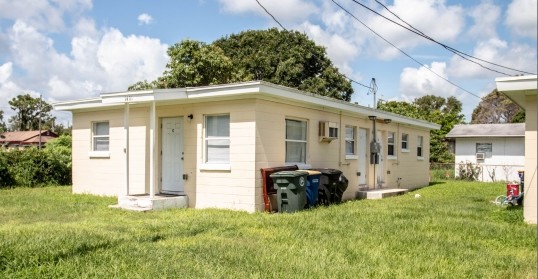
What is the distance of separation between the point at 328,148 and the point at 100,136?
7.02 metres

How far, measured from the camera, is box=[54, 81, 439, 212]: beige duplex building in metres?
10.7

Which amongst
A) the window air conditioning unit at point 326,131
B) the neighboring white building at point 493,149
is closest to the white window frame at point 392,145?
the window air conditioning unit at point 326,131

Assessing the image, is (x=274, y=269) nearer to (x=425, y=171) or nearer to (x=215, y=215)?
(x=215, y=215)

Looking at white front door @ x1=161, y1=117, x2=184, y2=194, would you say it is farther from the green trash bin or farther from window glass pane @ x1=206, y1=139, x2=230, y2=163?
the green trash bin

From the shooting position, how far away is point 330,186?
12.1 meters

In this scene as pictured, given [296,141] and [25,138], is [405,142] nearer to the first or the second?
[296,141]

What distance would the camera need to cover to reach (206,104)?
11367 millimetres

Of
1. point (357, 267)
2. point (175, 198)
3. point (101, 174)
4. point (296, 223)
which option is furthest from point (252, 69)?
point (357, 267)

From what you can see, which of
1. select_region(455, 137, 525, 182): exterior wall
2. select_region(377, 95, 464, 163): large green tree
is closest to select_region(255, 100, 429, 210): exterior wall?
select_region(455, 137, 525, 182): exterior wall

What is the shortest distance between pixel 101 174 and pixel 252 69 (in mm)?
21351

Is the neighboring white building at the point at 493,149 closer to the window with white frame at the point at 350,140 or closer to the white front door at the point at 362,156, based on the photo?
the white front door at the point at 362,156

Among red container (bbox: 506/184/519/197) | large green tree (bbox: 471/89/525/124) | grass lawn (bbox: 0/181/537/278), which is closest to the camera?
grass lawn (bbox: 0/181/537/278)

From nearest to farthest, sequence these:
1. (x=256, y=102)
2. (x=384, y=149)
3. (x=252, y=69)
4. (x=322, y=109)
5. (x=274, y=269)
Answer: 1. (x=274, y=269)
2. (x=256, y=102)
3. (x=322, y=109)
4. (x=384, y=149)
5. (x=252, y=69)

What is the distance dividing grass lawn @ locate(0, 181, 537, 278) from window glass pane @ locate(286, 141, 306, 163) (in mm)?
1951
